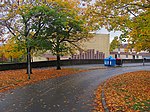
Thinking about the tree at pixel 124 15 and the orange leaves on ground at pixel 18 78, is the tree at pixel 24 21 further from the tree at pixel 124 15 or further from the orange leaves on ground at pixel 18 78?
the tree at pixel 124 15

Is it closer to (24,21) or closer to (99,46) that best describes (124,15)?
(24,21)

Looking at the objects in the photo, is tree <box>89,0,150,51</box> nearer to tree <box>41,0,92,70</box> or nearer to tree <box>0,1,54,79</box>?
tree <box>41,0,92,70</box>

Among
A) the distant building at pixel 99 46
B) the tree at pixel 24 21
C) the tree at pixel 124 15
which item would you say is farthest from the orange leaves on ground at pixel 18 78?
the distant building at pixel 99 46

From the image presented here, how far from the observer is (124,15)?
12.6m

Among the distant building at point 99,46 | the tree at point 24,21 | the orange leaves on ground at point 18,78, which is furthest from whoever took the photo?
the distant building at point 99,46

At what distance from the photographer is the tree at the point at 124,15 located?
1164cm

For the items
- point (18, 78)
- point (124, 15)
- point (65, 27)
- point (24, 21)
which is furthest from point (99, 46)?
point (124, 15)

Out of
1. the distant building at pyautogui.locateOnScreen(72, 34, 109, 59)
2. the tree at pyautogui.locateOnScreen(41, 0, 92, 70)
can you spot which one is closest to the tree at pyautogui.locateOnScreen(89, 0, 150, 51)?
the tree at pyautogui.locateOnScreen(41, 0, 92, 70)

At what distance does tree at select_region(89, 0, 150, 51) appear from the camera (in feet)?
38.2

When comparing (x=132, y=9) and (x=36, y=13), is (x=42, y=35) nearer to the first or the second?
(x=36, y=13)

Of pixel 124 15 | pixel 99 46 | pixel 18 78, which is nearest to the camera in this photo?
pixel 124 15

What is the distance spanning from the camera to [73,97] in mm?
10438

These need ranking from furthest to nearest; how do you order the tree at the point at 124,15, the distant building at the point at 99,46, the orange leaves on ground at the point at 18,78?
the distant building at the point at 99,46 < the orange leaves on ground at the point at 18,78 < the tree at the point at 124,15

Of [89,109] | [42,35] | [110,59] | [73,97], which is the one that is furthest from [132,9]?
[110,59]
